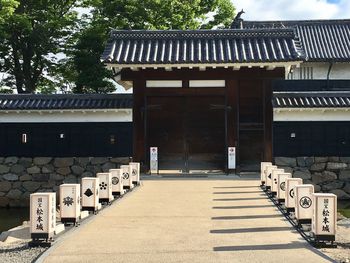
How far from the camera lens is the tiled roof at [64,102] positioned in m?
20.7

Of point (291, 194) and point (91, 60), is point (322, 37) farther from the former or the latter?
point (291, 194)

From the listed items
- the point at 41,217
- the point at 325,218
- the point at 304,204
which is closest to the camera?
the point at 325,218

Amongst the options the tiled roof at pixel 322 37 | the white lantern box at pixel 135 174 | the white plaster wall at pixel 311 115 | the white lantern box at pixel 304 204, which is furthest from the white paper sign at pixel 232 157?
the white lantern box at pixel 304 204

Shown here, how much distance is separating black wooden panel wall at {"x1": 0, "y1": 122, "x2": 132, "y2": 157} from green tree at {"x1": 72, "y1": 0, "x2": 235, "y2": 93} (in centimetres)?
1085

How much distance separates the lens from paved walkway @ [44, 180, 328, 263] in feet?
24.3

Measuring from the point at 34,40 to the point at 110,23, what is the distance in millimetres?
5693

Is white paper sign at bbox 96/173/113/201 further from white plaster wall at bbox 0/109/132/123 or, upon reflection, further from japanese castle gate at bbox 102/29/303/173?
white plaster wall at bbox 0/109/132/123

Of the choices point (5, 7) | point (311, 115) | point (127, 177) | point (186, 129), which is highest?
point (5, 7)

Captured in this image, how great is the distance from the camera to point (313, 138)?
2048cm

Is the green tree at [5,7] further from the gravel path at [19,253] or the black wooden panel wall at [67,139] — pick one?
the gravel path at [19,253]

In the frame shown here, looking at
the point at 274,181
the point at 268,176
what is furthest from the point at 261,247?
the point at 268,176

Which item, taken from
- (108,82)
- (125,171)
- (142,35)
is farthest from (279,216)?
(108,82)

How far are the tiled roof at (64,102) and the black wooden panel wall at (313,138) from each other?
7.25 m

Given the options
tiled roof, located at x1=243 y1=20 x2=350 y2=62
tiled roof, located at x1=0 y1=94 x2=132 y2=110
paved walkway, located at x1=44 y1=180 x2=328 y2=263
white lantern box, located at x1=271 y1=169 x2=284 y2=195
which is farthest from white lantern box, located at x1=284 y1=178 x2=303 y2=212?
tiled roof, located at x1=243 y1=20 x2=350 y2=62
